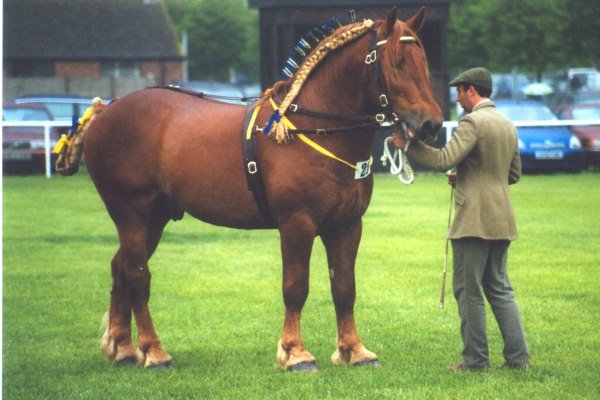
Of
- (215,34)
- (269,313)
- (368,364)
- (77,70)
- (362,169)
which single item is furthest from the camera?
(215,34)

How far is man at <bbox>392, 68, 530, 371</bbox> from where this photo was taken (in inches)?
281

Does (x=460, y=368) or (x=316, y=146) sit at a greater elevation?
(x=316, y=146)

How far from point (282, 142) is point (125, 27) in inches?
1530

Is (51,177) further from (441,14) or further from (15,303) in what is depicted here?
(15,303)

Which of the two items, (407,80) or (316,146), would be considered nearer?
(407,80)

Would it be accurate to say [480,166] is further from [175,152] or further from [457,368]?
[175,152]

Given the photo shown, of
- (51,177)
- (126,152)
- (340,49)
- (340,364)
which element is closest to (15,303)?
(126,152)

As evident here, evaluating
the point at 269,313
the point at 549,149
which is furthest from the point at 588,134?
the point at 269,313

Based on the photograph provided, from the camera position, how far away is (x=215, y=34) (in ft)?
242

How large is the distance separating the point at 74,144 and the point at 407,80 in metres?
2.73

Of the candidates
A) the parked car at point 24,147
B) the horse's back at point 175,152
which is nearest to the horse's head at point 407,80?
the horse's back at point 175,152

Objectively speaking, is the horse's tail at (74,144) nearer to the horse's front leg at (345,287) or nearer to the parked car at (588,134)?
the horse's front leg at (345,287)

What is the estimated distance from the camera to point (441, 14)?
981 inches

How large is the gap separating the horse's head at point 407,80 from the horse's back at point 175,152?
112 cm
